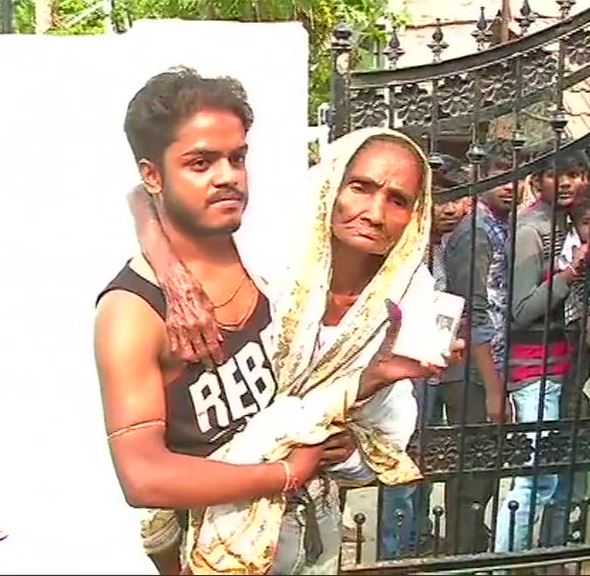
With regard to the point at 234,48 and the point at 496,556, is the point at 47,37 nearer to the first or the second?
the point at 234,48

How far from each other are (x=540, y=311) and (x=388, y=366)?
532 mm

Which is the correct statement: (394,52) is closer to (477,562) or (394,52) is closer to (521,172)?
(521,172)

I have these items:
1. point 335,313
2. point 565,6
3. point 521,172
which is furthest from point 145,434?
point 565,6

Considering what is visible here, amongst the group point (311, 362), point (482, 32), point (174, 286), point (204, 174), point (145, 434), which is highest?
point (482, 32)

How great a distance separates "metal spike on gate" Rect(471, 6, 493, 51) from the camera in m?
2.62

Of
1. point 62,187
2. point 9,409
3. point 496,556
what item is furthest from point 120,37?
point 496,556

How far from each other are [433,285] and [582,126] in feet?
2.09

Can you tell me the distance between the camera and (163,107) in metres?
2.34

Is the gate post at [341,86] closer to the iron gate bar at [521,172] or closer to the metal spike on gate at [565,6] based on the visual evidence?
the iron gate bar at [521,172]

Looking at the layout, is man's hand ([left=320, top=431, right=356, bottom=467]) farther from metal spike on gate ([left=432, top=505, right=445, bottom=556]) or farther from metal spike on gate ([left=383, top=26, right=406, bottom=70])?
metal spike on gate ([left=383, top=26, right=406, bottom=70])

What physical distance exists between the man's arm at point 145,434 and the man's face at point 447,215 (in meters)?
0.65

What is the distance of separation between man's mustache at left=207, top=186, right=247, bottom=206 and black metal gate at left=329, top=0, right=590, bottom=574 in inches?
11.5

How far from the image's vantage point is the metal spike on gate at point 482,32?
2.62 m

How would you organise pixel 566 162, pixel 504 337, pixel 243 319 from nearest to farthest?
1. pixel 243 319
2. pixel 566 162
3. pixel 504 337
